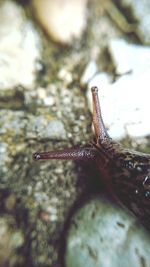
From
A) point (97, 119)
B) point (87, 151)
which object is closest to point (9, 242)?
point (87, 151)

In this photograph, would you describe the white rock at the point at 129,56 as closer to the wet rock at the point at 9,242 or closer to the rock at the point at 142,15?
the rock at the point at 142,15

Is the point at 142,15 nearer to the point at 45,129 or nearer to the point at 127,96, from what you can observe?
the point at 127,96

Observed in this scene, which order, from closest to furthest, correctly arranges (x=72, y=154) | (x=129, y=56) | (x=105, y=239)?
(x=105, y=239) < (x=72, y=154) < (x=129, y=56)

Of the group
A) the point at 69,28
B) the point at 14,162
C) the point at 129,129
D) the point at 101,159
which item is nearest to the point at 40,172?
the point at 14,162

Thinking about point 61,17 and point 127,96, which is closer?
point 127,96

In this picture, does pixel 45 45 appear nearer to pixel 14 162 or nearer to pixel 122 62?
pixel 122 62

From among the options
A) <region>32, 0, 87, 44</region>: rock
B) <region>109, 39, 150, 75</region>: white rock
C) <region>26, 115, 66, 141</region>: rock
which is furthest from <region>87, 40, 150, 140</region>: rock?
<region>32, 0, 87, 44</region>: rock

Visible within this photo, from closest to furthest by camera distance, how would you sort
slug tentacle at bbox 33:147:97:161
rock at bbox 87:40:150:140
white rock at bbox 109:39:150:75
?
slug tentacle at bbox 33:147:97:161 < rock at bbox 87:40:150:140 < white rock at bbox 109:39:150:75

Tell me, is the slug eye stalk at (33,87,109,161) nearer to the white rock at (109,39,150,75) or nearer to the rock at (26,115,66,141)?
the rock at (26,115,66,141)

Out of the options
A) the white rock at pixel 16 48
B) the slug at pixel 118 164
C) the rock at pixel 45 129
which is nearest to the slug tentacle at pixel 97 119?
A: the slug at pixel 118 164
